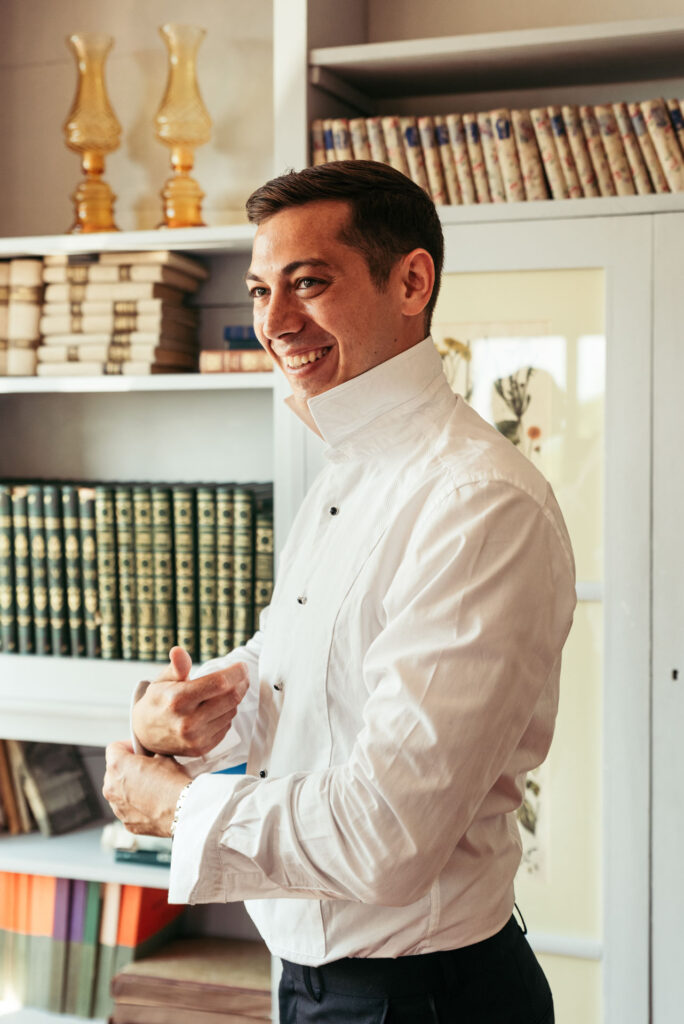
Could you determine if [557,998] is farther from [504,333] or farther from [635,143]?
[635,143]

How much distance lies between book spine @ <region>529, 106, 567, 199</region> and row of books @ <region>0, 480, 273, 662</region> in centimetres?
79

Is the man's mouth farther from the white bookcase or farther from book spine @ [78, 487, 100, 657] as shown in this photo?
book spine @ [78, 487, 100, 657]

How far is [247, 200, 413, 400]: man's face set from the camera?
1073 millimetres

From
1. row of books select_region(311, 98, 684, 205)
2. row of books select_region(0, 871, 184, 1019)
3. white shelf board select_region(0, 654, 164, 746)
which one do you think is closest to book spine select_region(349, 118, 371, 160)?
row of books select_region(311, 98, 684, 205)

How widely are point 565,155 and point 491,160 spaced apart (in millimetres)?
130

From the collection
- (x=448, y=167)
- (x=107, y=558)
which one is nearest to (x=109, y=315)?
→ (x=107, y=558)

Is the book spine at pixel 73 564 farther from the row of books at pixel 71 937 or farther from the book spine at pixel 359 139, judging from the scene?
the book spine at pixel 359 139

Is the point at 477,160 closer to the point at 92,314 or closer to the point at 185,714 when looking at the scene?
the point at 92,314

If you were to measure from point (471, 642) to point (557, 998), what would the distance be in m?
1.27

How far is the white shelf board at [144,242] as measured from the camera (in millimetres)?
1983

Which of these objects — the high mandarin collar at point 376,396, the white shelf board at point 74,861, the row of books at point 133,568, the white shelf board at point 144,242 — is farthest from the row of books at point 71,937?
the high mandarin collar at point 376,396

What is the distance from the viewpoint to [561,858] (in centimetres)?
184

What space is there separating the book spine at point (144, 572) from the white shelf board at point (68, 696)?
4 centimetres

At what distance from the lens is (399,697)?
880 millimetres
